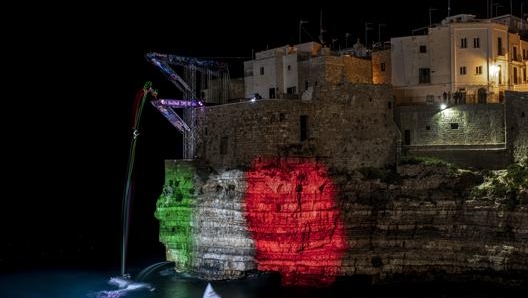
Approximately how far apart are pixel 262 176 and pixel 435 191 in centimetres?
1104

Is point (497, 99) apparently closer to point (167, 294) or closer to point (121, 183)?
point (167, 294)

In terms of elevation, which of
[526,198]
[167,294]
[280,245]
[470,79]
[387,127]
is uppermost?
[470,79]

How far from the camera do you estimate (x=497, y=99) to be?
52.7 metres

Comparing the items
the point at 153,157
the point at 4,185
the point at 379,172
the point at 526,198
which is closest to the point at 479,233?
the point at 526,198

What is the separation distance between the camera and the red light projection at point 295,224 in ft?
144

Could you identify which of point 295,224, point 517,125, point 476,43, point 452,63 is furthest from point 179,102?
point 517,125

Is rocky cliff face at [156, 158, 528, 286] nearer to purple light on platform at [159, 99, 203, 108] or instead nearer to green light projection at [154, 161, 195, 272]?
green light projection at [154, 161, 195, 272]

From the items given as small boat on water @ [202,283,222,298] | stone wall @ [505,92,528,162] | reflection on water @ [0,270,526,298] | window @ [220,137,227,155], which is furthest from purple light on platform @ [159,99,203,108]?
stone wall @ [505,92,528,162]

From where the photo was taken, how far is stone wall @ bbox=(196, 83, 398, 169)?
44.6 m

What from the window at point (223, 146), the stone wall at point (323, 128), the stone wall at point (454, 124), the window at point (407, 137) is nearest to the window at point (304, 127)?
the stone wall at point (323, 128)

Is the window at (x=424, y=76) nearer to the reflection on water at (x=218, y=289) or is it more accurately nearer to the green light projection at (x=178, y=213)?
the reflection on water at (x=218, y=289)

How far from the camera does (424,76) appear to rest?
5288cm

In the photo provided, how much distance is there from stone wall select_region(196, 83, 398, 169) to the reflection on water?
7873mm

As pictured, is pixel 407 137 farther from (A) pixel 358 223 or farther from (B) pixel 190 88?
(B) pixel 190 88
